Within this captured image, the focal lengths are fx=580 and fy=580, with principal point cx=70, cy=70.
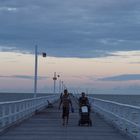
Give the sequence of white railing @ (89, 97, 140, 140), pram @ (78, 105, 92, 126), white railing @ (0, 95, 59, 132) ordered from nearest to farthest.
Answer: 1. white railing @ (89, 97, 140, 140)
2. white railing @ (0, 95, 59, 132)
3. pram @ (78, 105, 92, 126)

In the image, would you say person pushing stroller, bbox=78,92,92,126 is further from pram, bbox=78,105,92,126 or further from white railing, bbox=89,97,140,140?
white railing, bbox=89,97,140,140

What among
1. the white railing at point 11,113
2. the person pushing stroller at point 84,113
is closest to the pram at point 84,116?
the person pushing stroller at point 84,113

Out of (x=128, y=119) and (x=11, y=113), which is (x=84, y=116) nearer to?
(x=11, y=113)

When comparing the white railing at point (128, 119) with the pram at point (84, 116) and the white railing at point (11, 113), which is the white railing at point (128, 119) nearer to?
the pram at point (84, 116)

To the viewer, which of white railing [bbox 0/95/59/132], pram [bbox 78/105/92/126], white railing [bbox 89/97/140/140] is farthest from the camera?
pram [bbox 78/105/92/126]

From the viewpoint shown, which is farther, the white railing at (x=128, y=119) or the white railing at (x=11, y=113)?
the white railing at (x=11, y=113)

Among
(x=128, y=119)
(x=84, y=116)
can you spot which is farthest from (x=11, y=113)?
(x=128, y=119)

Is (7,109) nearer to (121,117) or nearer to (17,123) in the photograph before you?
(17,123)

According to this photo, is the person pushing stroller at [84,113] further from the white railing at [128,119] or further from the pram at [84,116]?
the white railing at [128,119]

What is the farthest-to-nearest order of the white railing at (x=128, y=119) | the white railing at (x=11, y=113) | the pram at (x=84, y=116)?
the pram at (x=84, y=116), the white railing at (x=11, y=113), the white railing at (x=128, y=119)

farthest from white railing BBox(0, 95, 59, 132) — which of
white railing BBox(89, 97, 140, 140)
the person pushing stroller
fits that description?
white railing BBox(89, 97, 140, 140)

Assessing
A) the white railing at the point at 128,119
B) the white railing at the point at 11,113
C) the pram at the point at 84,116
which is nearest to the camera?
the white railing at the point at 128,119

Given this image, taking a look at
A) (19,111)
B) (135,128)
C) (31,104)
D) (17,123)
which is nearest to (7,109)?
(17,123)

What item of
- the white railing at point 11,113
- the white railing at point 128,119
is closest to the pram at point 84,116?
the white railing at point 128,119
